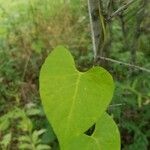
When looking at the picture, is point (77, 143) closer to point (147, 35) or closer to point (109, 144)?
point (109, 144)

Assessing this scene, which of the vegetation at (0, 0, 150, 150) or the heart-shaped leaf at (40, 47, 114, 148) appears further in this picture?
the vegetation at (0, 0, 150, 150)

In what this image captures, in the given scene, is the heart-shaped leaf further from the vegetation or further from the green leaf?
the vegetation

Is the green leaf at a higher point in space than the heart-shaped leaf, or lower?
lower

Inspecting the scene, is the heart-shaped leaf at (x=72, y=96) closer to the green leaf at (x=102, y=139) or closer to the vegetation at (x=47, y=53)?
the green leaf at (x=102, y=139)

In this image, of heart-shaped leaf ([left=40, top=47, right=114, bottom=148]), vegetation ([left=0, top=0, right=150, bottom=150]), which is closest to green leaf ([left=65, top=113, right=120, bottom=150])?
heart-shaped leaf ([left=40, top=47, right=114, bottom=148])

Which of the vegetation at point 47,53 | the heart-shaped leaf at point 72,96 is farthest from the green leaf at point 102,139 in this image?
the vegetation at point 47,53

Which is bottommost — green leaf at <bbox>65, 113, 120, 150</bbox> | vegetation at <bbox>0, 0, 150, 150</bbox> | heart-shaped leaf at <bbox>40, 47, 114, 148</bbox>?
vegetation at <bbox>0, 0, 150, 150</bbox>

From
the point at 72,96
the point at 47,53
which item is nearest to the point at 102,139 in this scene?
the point at 72,96
